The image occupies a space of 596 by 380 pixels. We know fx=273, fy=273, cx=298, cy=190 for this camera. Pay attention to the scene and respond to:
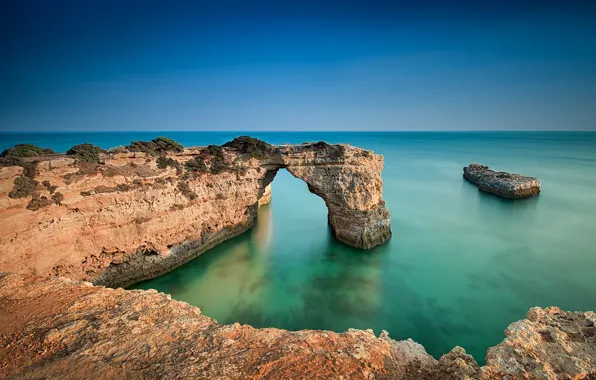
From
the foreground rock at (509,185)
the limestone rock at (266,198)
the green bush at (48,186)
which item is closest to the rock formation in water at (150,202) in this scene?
the green bush at (48,186)

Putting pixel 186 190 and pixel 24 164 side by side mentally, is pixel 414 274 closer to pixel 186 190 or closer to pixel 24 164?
pixel 186 190

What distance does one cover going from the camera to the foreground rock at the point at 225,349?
4.58 meters

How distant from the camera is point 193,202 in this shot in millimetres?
14977

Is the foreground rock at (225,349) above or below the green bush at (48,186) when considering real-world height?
below

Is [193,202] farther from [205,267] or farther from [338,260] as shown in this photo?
[338,260]

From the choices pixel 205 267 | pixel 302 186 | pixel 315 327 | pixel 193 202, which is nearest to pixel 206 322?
pixel 315 327

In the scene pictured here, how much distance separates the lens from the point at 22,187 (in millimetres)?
10188

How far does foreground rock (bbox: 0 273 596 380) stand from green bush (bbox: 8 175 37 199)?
5569mm

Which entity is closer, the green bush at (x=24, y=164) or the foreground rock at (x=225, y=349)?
the foreground rock at (x=225, y=349)

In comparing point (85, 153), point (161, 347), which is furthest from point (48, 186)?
Result: point (161, 347)

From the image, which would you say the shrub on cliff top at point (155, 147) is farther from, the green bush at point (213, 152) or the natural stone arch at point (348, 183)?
the natural stone arch at point (348, 183)

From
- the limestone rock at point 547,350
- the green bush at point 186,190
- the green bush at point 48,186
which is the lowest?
the limestone rock at point 547,350

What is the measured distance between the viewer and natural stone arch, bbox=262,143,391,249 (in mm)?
15180

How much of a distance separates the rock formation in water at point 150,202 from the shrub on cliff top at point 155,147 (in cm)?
6
